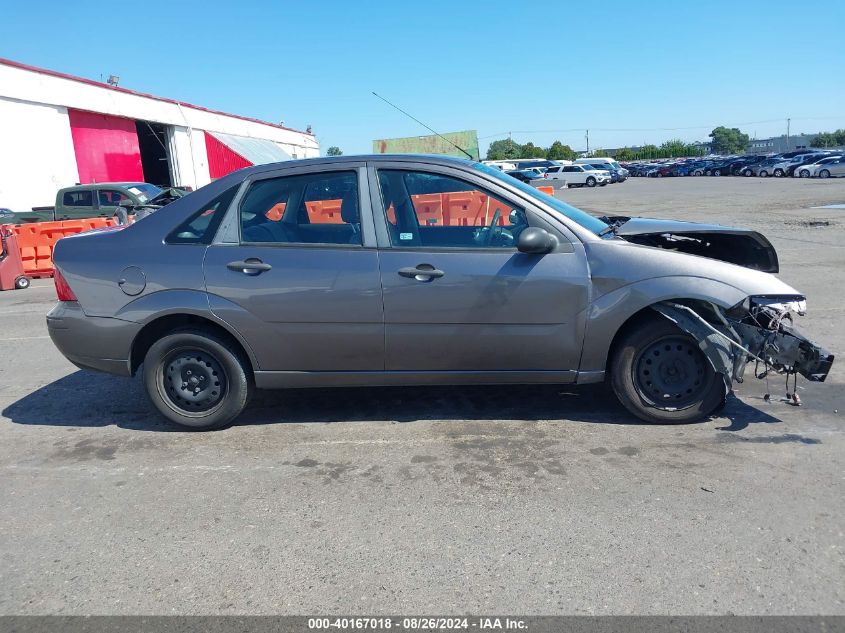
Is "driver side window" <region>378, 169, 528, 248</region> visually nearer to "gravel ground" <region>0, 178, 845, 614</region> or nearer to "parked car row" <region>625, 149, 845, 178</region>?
"gravel ground" <region>0, 178, 845, 614</region>

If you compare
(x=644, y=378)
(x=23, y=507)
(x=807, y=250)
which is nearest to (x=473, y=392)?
(x=644, y=378)

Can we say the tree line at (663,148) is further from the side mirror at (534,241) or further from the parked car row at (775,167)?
the side mirror at (534,241)

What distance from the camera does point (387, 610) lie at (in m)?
2.66

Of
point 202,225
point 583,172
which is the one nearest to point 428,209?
point 202,225

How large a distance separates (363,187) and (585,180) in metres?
46.6

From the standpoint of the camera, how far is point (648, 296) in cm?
409

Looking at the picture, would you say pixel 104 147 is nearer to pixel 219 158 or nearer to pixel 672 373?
pixel 219 158

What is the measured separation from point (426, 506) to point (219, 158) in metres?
36.6

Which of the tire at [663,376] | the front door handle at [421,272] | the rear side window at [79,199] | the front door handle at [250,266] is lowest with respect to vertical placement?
the tire at [663,376]

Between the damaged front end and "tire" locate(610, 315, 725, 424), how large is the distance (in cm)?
10

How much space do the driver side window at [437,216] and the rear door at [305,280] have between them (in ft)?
0.63

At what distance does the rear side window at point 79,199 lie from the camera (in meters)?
17.5

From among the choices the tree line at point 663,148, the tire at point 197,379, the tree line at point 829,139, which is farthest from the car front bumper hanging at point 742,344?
the tree line at point 829,139

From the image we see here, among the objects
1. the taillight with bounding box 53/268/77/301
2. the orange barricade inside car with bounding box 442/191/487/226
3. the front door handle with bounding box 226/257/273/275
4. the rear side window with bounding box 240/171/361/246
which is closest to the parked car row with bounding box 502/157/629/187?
the orange barricade inside car with bounding box 442/191/487/226
